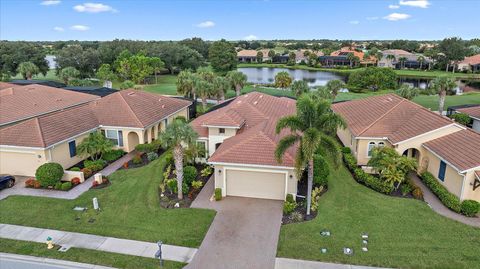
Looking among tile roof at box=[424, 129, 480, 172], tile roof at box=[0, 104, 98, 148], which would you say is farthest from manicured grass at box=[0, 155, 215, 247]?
tile roof at box=[424, 129, 480, 172]

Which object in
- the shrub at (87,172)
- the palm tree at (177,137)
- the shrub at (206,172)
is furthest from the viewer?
the shrub at (206,172)

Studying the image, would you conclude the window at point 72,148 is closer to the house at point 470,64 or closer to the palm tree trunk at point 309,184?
the palm tree trunk at point 309,184

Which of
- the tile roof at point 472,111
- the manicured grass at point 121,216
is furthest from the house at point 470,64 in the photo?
the manicured grass at point 121,216

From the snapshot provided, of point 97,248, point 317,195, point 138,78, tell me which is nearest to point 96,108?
point 97,248

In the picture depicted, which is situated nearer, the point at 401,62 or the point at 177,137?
the point at 177,137

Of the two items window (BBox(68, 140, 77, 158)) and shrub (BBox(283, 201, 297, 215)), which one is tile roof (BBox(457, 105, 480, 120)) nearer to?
shrub (BBox(283, 201, 297, 215))

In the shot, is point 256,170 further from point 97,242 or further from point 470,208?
point 470,208

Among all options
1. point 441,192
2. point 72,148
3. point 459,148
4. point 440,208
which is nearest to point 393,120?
point 459,148
